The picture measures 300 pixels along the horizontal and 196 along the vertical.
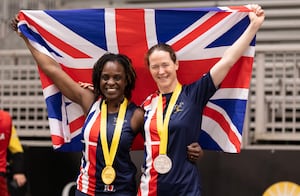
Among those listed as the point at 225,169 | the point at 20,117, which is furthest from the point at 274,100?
the point at 20,117

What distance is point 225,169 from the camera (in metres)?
5.86

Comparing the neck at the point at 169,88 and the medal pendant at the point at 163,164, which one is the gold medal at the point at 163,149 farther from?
the neck at the point at 169,88

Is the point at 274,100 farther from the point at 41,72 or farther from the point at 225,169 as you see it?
the point at 41,72

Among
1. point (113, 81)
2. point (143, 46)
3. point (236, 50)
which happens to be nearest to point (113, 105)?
point (113, 81)

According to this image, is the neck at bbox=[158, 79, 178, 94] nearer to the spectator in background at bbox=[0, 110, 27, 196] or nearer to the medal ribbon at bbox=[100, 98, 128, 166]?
the medal ribbon at bbox=[100, 98, 128, 166]

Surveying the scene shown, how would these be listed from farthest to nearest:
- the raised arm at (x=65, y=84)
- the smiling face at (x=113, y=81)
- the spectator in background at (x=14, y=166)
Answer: the spectator in background at (x=14, y=166)
the raised arm at (x=65, y=84)
the smiling face at (x=113, y=81)

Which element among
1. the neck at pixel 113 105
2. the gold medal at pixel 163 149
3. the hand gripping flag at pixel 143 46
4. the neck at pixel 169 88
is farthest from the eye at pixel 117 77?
the hand gripping flag at pixel 143 46

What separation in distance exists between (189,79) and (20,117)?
3.12 m

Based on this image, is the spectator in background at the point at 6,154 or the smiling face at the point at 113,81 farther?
the spectator in background at the point at 6,154

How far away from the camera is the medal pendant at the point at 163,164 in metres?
3.91

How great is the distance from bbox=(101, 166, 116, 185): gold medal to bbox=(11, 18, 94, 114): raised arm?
1.72 feet

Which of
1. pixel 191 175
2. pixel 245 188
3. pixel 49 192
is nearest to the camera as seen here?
pixel 191 175

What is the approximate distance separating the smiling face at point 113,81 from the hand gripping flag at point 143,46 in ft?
1.68

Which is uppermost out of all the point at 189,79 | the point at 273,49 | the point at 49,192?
the point at 273,49
